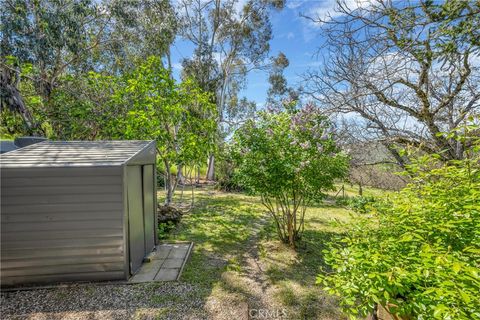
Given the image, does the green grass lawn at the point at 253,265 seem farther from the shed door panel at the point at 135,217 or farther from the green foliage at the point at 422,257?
the shed door panel at the point at 135,217

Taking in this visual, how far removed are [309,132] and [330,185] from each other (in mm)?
1046

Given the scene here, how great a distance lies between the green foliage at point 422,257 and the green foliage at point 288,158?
2.06m

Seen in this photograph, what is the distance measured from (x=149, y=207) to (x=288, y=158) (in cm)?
271

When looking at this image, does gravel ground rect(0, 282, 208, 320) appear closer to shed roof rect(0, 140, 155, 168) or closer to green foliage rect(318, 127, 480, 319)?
shed roof rect(0, 140, 155, 168)

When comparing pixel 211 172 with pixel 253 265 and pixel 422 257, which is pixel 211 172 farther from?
pixel 422 257

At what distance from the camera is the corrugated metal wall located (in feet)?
10.6

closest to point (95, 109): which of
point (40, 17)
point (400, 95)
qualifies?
point (40, 17)

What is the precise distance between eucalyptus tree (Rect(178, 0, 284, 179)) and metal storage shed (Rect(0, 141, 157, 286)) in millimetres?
10706

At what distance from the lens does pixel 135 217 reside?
3.85 m

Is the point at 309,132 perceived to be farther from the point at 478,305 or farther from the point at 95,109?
the point at 95,109

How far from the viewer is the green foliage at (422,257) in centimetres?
117

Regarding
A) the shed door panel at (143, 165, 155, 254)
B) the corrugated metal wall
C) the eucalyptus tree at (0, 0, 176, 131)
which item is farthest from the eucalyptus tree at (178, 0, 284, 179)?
the corrugated metal wall

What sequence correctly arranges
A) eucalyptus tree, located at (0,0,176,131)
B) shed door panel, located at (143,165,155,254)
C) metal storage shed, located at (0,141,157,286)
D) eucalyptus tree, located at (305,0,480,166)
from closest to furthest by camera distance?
eucalyptus tree, located at (305,0,480,166), metal storage shed, located at (0,141,157,286), shed door panel, located at (143,165,155,254), eucalyptus tree, located at (0,0,176,131)

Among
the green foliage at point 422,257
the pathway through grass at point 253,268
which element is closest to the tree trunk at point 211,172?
the pathway through grass at point 253,268
